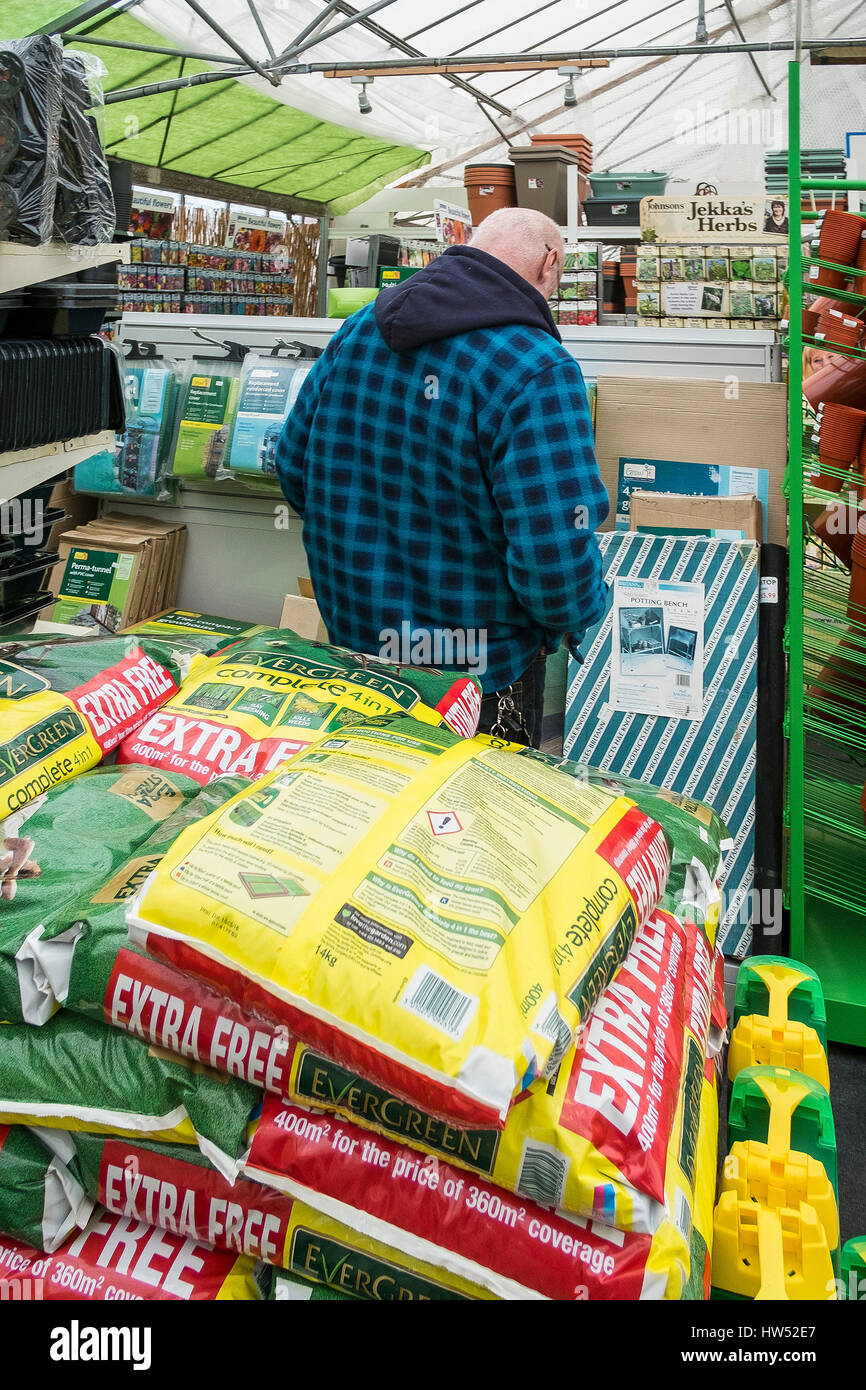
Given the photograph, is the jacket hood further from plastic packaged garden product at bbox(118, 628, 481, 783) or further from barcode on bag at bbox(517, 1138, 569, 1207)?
barcode on bag at bbox(517, 1138, 569, 1207)

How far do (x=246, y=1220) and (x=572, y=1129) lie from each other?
345 millimetres

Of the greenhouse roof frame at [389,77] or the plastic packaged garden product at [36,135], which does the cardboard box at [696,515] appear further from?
the greenhouse roof frame at [389,77]

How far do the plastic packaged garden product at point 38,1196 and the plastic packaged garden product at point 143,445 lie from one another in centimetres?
274

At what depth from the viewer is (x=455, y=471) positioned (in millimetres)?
1989

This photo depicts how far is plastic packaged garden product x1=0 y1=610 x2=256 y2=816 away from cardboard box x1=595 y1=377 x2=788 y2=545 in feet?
6.21

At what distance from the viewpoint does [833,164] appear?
587cm

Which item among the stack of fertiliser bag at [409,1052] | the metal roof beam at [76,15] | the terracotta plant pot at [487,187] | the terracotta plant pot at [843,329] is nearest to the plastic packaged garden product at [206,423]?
the terracotta plant pot at [843,329]

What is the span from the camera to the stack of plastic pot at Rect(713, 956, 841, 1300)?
47.9 inches

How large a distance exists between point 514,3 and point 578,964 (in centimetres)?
1162

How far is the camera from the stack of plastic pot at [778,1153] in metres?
1.22

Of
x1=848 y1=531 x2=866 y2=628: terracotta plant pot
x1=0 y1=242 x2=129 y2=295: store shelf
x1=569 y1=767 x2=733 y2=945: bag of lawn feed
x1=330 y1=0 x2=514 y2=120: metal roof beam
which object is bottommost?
x1=569 y1=767 x2=733 y2=945: bag of lawn feed

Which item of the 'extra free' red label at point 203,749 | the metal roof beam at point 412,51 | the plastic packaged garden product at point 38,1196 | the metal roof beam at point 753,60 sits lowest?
the plastic packaged garden product at point 38,1196

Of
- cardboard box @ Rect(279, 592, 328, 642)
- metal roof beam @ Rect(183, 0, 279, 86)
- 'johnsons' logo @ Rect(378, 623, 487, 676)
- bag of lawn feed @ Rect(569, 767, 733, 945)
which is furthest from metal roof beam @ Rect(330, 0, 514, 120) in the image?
bag of lawn feed @ Rect(569, 767, 733, 945)

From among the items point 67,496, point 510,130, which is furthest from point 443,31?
point 67,496
